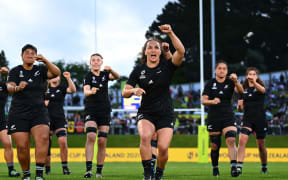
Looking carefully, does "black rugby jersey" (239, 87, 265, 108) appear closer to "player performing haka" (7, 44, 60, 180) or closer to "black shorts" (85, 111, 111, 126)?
"black shorts" (85, 111, 111, 126)

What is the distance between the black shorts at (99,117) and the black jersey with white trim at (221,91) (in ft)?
7.03

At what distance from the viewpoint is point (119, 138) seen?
30953 millimetres

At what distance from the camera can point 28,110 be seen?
9969 millimetres

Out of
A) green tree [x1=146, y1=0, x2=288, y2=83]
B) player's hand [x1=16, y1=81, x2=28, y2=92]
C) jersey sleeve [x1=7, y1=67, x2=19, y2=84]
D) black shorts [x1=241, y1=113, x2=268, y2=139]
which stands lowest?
black shorts [x1=241, y1=113, x2=268, y2=139]

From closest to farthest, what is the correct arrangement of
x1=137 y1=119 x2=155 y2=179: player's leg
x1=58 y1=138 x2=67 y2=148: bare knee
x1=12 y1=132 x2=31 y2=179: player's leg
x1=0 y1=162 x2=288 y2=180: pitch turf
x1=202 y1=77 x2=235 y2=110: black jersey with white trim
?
1. x1=137 y1=119 x2=155 y2=179: player's leg
2. x1=12 y1=132 x2=31 y2=179: player's leg
3. x1=0 y1=162 x2=288 y2=180: pitch turf
4. x1=202 y1=77 x2=235 y2=110: black jersey with white trim
5. x1=58 y1=138 x2=67 y2=148: bare knee

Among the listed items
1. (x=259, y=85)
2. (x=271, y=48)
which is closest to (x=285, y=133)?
(x=259, y=85)

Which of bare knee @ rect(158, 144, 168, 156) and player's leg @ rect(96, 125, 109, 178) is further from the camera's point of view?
player's leg @ rect(96, 125, 109, 178)

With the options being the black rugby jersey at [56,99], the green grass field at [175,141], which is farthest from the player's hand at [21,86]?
the green grass field at [175,141]

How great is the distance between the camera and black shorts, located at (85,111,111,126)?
41.8 ft

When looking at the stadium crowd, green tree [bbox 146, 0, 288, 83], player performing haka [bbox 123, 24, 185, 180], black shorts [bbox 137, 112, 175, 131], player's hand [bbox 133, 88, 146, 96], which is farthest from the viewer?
green tree [bbox 146, 0, 288, 83]

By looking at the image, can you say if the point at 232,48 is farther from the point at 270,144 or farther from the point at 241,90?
the point at 241,90

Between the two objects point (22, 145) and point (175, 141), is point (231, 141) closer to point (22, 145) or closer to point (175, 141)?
point (22, 145)

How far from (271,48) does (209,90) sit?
47325 millimetres

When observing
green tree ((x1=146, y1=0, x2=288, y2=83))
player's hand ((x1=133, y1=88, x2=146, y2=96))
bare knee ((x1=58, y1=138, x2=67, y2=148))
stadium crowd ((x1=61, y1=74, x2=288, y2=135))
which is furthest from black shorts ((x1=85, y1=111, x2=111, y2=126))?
green tree ((x1=146, y1=0, x2=288, y2=83))
